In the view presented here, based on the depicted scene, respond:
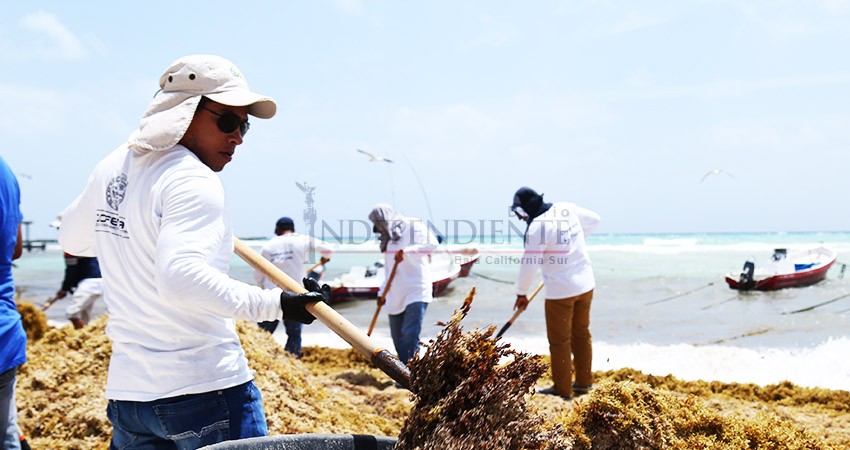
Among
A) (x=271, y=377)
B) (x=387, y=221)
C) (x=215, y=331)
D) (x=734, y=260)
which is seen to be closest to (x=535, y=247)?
(x=387, y=221)

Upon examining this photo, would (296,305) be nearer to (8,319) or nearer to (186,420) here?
(186,420)

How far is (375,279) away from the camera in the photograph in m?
17.3

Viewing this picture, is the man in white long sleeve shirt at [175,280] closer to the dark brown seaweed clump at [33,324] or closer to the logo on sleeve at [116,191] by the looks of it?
the logo on sleeve at [116,191]

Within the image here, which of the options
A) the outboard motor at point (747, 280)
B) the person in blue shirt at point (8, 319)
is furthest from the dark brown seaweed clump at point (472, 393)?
the outboard motor at point (747, 280)

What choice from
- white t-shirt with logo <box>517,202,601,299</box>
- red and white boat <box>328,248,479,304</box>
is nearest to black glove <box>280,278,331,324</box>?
white t-shirt with logo <box>517,202,601,299</box>

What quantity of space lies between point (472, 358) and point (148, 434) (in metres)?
0.96

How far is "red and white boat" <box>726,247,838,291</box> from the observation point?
1549 centimetres

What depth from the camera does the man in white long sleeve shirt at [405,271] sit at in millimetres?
6414

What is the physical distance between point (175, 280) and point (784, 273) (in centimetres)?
1718

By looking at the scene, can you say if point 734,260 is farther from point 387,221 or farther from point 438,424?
point 438,424

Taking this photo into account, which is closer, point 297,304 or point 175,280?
point 175,280

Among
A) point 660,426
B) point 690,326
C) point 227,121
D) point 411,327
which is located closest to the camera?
point 227,121

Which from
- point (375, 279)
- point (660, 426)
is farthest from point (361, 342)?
point (375, 279)

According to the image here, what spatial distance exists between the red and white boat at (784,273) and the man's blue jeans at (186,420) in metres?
16.0
